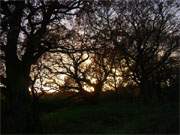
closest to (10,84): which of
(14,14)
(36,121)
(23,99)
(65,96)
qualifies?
(23,99)

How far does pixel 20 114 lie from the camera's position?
69.7 feet

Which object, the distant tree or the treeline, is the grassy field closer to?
the treeline

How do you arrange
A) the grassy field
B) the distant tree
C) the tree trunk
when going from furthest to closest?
the distant tree < the tree trunk < the grassy field

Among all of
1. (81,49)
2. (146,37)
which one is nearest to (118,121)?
(81,49)

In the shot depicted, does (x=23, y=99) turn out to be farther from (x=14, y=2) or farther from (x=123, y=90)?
(x=123, y=90)

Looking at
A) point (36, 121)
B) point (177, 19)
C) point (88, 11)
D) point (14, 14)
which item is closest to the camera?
point (14, 14)

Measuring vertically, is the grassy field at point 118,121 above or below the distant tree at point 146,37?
below

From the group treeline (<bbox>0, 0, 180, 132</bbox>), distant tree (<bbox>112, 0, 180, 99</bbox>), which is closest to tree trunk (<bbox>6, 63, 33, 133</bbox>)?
treeline (<bbox>0, 0, 180, 132</bbox>)

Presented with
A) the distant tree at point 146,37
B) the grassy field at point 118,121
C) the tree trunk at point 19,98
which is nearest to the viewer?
the grassy field at point 118,121

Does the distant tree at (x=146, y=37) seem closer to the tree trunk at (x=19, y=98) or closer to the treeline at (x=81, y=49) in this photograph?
the treeline at (x=81, y=49)

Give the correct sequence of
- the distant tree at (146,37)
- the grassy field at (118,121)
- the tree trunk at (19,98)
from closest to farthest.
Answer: the grassy field at (118,121) → the tree trunk at (19,98) → the distant tree at (146,37)

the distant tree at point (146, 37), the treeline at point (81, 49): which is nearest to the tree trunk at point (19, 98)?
the treeline at point (81, 49)

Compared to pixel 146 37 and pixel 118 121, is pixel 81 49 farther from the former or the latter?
pixel 146 37

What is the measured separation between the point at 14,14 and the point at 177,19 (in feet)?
84.1
